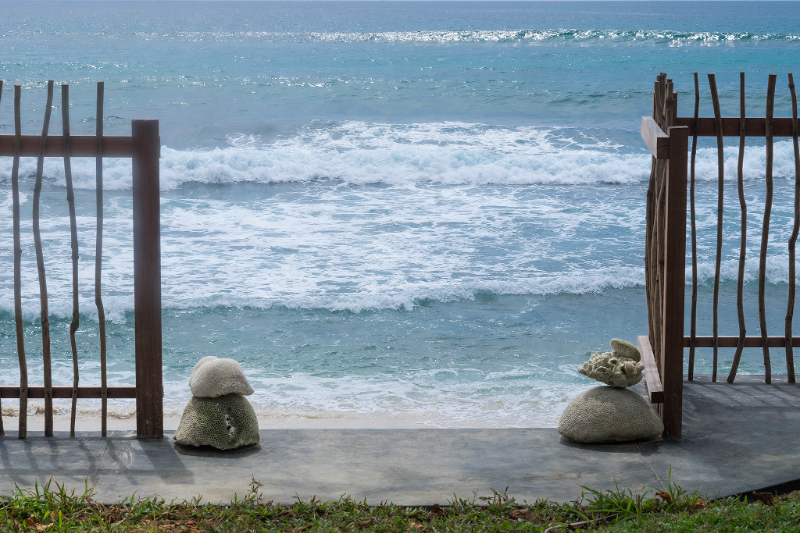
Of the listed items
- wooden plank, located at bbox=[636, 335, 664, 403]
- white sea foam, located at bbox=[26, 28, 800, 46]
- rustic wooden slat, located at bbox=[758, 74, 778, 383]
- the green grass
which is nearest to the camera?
the green grass

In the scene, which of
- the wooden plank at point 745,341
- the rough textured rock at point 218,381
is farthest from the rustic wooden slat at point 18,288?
the wooden plank at point 745,341

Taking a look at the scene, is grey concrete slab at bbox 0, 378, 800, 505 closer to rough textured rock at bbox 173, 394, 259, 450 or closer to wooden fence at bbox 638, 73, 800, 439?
rough textured rock at bbox 173, 394, 259, 450

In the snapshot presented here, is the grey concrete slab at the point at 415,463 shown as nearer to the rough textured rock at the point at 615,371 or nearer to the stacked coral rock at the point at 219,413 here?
the stacked coral rock at the point at 219,413

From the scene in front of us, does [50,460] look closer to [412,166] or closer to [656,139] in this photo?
[656,139]

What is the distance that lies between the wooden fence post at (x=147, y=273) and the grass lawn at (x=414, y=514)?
0.72 meters

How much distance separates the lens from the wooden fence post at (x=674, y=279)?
418cm

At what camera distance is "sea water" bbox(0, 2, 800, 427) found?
6621mm

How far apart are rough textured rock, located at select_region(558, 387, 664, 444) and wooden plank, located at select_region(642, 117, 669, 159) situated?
1336 millimetres

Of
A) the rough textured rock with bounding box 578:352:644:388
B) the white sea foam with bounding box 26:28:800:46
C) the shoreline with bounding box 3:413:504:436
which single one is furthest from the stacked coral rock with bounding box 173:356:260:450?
the white sea foam with bounding box 26:28:800:46

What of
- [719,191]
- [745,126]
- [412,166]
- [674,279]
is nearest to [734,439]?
[674,279]

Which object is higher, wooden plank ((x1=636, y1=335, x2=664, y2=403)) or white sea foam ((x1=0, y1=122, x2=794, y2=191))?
white sea foam ((x1=0, y1=122, x2=794, y2=191))

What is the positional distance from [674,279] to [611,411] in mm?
791


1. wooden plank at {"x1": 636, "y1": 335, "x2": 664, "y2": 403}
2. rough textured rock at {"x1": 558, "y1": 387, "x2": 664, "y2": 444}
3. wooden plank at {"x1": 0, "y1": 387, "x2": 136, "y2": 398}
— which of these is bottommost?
rough textured rock at {"x1": 558, "y1": 387, "x2": 664, "y2": 444}

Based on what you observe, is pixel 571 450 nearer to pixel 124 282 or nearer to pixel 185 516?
pixel 185 516
